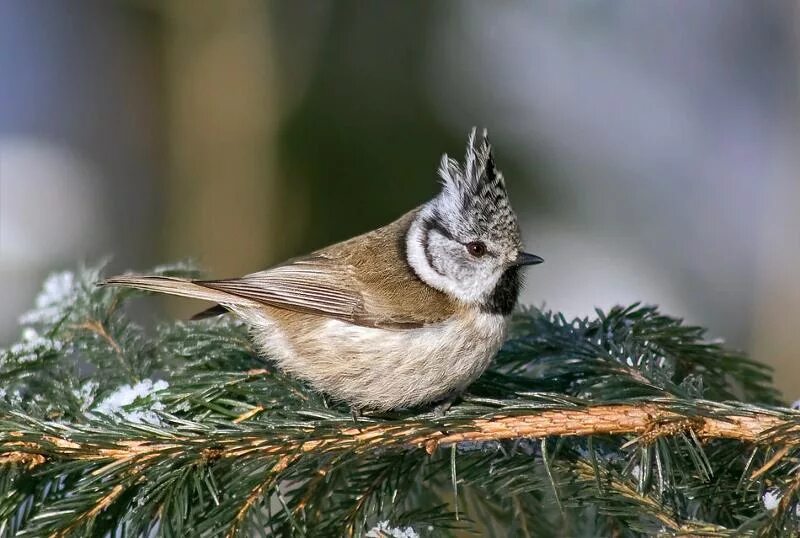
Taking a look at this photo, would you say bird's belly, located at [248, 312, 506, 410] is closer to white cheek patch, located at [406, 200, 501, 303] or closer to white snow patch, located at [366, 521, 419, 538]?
white cheek patch, located at [406, 200, 501, 303]

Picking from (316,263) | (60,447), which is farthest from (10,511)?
(316,263)

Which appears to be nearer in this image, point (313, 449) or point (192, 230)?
point (313, 449)

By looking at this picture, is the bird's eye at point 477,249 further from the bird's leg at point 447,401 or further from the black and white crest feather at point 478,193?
the bird's leg at point 447,401

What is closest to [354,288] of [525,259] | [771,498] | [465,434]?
[525,259]

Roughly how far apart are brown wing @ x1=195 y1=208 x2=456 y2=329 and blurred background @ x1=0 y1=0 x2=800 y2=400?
110 inches

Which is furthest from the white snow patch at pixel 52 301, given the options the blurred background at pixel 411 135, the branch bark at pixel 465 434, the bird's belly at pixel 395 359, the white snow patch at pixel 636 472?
the blurred background at pixel 411 135

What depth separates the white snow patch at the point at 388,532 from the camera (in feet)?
5.63

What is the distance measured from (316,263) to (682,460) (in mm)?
1655

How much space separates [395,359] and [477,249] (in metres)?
0.56

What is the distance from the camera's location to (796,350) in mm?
5637

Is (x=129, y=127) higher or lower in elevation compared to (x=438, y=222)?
higher

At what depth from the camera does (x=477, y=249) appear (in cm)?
297

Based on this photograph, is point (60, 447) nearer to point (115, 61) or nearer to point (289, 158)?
point (289, 158)

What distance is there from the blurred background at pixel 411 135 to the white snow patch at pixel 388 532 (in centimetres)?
418
